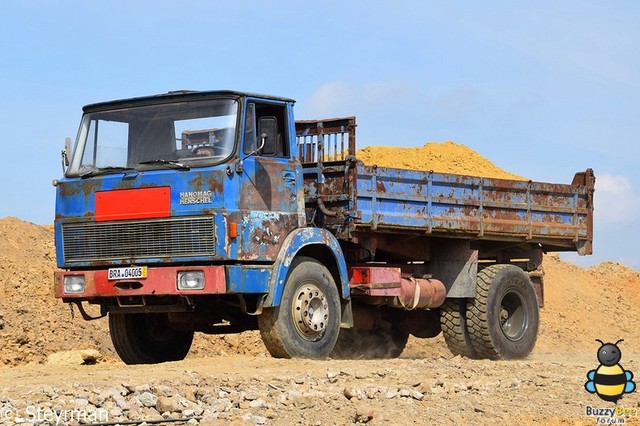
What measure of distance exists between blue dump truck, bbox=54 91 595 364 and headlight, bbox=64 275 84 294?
18 mm

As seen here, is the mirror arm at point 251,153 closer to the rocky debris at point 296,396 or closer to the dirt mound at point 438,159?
the rocky debris at point 296,396

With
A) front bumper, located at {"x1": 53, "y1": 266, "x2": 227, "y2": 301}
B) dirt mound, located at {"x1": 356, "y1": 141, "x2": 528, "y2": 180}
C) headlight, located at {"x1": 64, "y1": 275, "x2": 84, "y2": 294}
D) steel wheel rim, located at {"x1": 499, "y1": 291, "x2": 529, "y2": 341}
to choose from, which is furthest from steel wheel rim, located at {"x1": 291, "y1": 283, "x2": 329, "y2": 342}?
dirt mound, located at {"x1": 356, "y1": 141, "x2": 528, "y2": 180}

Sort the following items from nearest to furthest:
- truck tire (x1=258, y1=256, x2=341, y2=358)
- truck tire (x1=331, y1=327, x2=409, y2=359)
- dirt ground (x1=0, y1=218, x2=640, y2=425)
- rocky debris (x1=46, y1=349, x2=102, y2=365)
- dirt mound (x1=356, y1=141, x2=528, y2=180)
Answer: dirt ground (x1=0, y1=218, x2=640, y2=425) < truck tire (x1=258, y1=256, x2=341, y2=358) < rocky debris (x1=46, y1=349, x2=102, y2=365) < truck tire (x1=331, y1=327, x2=409, y2=359) < dirt mound (x1=356, y1=141, x2=528, y2=180)

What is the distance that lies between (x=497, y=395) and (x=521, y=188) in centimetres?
579

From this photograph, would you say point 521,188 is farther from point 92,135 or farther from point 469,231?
point 92,135

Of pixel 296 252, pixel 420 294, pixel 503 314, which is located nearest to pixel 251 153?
pixel 296 252

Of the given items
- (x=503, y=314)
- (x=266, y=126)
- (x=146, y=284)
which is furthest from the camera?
(x=503, y=314)

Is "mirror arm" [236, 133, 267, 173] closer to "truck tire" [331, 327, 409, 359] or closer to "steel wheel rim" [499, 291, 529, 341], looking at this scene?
"truck tire" [331, 327, 409, 359]

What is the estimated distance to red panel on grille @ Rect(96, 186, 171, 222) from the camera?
11.6 metres

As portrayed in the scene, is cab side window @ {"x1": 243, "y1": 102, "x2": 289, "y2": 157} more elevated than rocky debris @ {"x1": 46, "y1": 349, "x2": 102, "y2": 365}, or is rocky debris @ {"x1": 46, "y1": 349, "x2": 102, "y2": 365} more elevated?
cab side window @ {"x1": 243, "y1": 102, "x2": 289, "y2": 157}

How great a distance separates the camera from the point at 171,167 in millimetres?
11727

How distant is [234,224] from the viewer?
11508 millimetres

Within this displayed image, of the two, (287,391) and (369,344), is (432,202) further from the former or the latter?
(287,391)

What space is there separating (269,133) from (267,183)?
57cm
